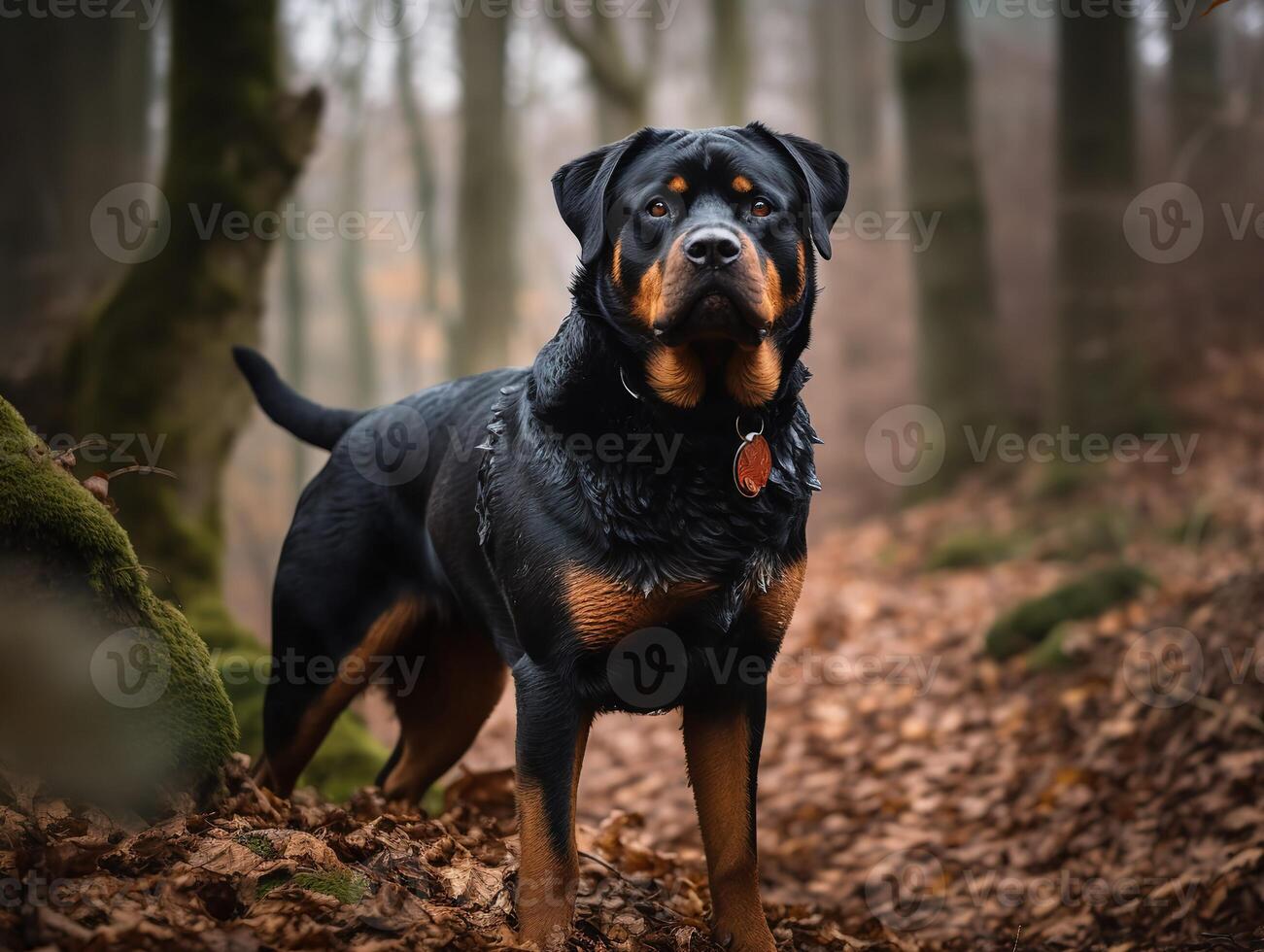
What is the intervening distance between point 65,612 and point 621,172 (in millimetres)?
2122

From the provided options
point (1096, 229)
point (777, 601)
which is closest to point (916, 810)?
point (777, 601)

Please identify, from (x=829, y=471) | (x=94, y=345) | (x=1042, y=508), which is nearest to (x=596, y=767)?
(x=94, y=345)

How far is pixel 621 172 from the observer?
3.47m

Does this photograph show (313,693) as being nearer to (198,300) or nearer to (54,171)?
(198,300)

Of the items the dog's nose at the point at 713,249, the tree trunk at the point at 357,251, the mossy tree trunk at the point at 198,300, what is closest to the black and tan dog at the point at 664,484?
the dog's nose at the point at 713,249

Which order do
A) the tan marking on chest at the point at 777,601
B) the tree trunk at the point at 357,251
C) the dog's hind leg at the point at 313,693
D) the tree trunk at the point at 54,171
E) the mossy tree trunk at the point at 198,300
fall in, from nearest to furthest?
the tan marking on chest at the point at 777,601, the dog's hind leg at the point at 313,693, the mossy tree trunk at the point at 198,300, the tree trunk at the point at 54,171, the tree trunk at the point at 357,251

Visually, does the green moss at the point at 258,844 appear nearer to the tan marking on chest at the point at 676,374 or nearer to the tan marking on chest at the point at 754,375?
the tan marking on chest at the point at 676,374

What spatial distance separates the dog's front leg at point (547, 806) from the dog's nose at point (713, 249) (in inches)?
50.2

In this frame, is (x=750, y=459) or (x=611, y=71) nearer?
(x=750, y=459)

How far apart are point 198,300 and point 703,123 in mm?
19092

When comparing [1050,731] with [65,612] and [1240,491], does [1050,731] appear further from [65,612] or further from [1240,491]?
[65,612]

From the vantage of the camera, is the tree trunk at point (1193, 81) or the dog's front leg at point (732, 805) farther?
the tree trunk at point (1193, 81)

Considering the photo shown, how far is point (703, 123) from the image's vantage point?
23.6m

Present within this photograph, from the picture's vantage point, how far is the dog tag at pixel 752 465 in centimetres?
326
